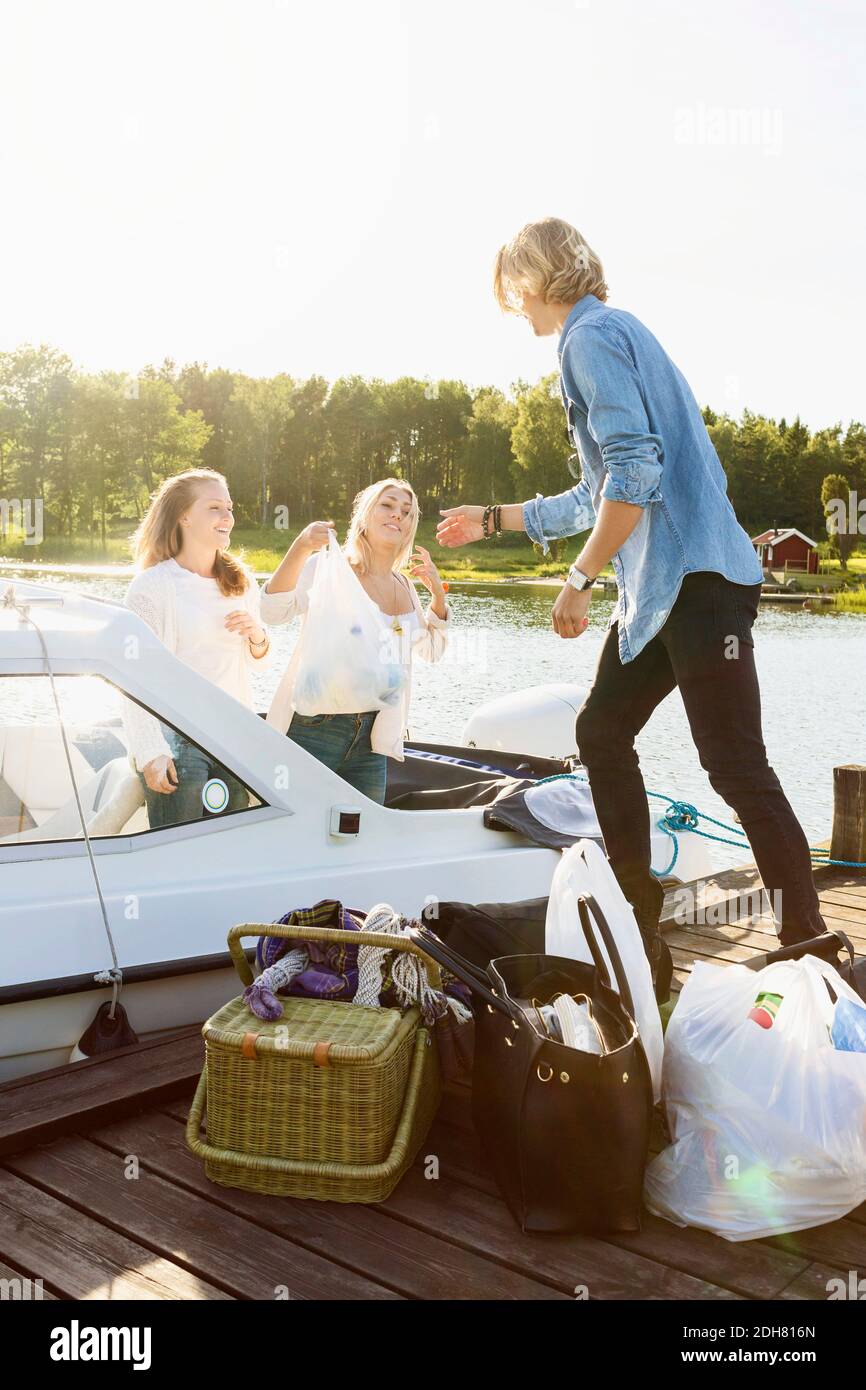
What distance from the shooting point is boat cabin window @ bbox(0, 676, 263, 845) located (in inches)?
118

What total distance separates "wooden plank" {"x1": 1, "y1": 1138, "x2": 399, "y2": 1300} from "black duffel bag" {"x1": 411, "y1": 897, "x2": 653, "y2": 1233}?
34 cm

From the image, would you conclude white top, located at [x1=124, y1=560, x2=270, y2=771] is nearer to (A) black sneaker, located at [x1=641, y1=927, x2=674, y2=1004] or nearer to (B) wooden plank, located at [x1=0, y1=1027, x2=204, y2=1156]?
(B) wooden plank, located at [x1=0, y1=1027, x2=204, y2=1156]

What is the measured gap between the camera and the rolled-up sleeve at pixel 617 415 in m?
2.80

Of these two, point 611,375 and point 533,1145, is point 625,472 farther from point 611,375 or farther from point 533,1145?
point 533,1145

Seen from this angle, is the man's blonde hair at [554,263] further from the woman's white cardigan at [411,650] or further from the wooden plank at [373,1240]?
the wooden plank at [373,1240]

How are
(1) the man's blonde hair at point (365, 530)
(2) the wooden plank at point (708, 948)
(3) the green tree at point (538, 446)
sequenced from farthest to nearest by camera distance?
(3) the green tree at point (538, 446) → (1) the man's blonde hair at point (365, 530) → (2) the wooden plank at point (708, 948)

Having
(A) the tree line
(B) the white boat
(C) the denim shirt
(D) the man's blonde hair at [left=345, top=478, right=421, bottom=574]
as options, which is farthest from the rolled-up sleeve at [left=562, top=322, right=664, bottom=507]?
(A) the tree line

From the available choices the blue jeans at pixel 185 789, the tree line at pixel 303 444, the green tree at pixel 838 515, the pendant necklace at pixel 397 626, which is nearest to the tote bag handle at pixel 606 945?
the blue jeans at pixel 185 789

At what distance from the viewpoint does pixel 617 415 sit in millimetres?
2818

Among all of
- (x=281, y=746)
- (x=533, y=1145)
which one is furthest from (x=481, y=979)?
(x=281, y=746)

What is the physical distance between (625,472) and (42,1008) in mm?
1853

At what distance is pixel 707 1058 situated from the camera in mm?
2293

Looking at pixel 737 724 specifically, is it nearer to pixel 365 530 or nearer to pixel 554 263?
pixel 554 263

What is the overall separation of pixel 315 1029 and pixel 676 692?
775 inches
